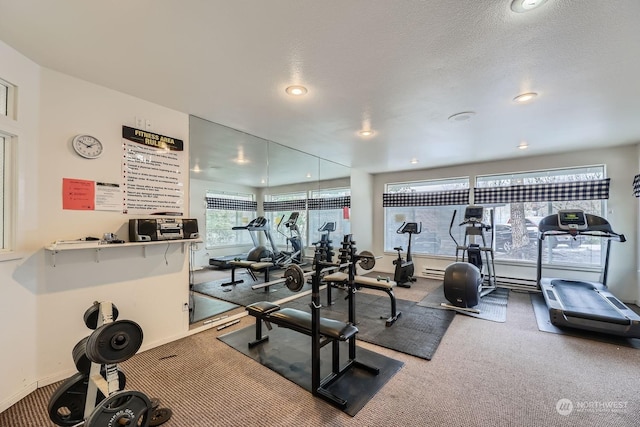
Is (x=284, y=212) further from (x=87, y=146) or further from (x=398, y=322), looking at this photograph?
(x=87, y=146)

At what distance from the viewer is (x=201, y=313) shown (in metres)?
3.64

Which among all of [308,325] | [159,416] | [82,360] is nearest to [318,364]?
[308,325]

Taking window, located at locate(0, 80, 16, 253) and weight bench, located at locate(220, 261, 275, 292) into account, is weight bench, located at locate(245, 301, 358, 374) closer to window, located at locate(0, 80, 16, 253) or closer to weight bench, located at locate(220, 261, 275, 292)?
weight bench, located at locate(220, 261, 275, 292)

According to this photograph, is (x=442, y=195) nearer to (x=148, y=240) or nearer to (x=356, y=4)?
(x=356, y=4)

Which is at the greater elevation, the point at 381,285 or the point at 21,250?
the point at 21,250

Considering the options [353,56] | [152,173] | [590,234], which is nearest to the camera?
[353,56]

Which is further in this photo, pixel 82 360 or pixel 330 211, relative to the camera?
pixel 330 211

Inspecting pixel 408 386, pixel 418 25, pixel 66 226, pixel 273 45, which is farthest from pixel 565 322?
pixel 66 226

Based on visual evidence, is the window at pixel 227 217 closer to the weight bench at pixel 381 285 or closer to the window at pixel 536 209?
the weight bench at pixel 381 285

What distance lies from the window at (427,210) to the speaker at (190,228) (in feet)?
15.8

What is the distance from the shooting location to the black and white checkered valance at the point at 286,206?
15.3 ft

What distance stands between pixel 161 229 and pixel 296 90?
1.96 metres

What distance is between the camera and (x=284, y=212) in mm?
5023

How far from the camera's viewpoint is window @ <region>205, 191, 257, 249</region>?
3758 mm
